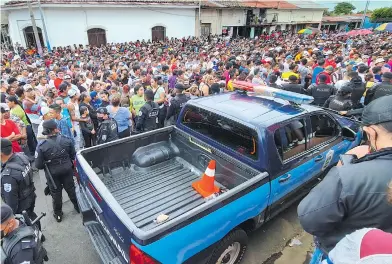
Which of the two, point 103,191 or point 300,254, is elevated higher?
point 103,191

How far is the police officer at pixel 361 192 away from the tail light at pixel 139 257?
1285 millimetres

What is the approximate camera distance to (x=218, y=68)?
1070 cm

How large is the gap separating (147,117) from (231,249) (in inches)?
123

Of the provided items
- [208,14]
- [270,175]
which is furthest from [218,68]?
[208,14]

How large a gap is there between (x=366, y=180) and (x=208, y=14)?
1074 inches

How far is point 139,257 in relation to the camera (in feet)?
7.22

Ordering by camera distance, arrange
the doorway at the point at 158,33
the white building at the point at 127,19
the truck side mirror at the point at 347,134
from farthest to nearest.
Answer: the doorway at the point at 158,33 < the white building at the point at 127,19 < the truck side mirror at the point at 347,134

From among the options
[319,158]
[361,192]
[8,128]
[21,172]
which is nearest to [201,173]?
[319,158]

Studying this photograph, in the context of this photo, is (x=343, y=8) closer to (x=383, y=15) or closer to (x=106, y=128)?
(x=383, y=15)

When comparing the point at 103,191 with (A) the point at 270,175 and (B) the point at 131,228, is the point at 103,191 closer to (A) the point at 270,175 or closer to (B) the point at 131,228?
(B) the point at 131,228

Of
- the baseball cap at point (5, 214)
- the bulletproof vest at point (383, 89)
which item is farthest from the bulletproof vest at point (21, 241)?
the bulletproof vest at point (383, 89)

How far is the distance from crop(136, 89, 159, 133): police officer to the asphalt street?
78.8 inches

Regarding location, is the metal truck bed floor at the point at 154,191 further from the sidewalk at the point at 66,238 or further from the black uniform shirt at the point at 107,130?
the black uniform shirt at the point at 107,130

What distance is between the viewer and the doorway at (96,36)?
2037 cm
